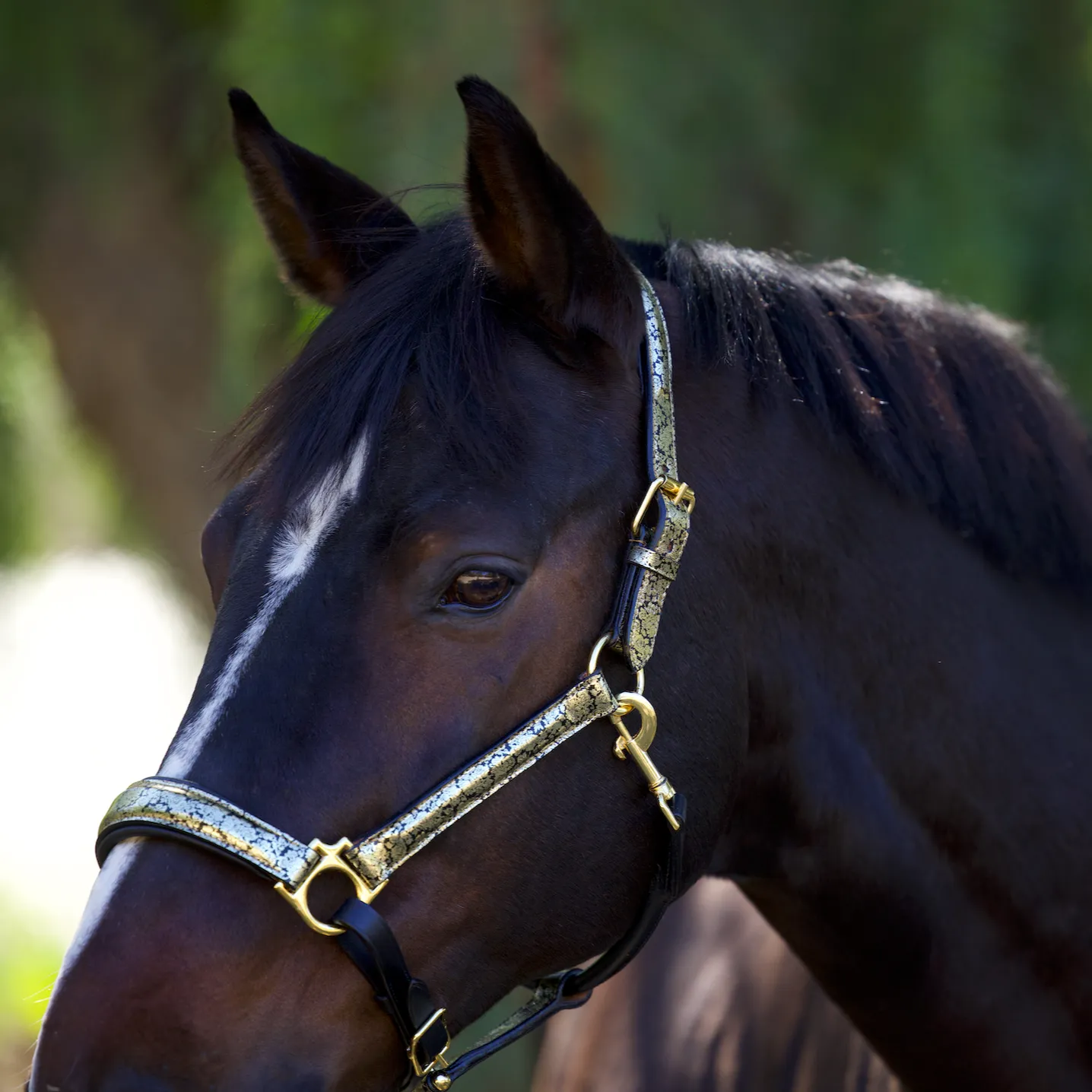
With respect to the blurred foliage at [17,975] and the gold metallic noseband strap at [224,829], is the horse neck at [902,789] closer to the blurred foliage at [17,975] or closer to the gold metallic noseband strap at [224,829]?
the gold metallic noseband strap at [224,829]

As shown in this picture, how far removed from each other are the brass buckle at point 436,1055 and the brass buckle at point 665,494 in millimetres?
559

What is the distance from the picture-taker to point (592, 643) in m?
1.36

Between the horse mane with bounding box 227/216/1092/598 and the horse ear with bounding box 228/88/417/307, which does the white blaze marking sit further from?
the horse ear with bounding box 228/88/417/307

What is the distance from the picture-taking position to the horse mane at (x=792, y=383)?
138cm

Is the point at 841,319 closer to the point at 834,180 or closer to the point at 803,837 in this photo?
the point at 803,837

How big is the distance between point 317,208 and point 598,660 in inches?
30.4

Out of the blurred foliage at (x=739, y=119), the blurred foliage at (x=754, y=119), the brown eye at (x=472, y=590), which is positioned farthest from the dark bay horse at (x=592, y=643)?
the blurred foliage at (x=754, y=119)

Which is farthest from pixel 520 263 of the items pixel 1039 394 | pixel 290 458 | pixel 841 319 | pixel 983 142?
pixel 983 142

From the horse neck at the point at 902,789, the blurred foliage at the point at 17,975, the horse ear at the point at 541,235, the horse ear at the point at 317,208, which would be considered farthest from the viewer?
the blurred foliage at the point at 17,975

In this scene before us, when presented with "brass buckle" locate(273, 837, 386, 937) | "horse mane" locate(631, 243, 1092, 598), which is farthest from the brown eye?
"horse mane" locate(631, 243, 1092, 598)

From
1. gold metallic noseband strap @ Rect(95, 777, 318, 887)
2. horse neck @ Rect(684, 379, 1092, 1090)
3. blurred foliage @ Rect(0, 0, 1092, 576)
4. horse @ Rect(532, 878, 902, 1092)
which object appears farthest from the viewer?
blurred foliage @ Rect(0, 0, 1092, 576)

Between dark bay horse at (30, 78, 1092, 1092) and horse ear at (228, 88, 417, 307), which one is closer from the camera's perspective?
dark bay horse at (30, 78, 1092, 1092)

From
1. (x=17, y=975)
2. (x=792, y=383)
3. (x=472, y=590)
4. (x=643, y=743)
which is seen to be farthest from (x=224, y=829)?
(x=17, y=975)

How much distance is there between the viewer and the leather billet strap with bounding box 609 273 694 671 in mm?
1360
